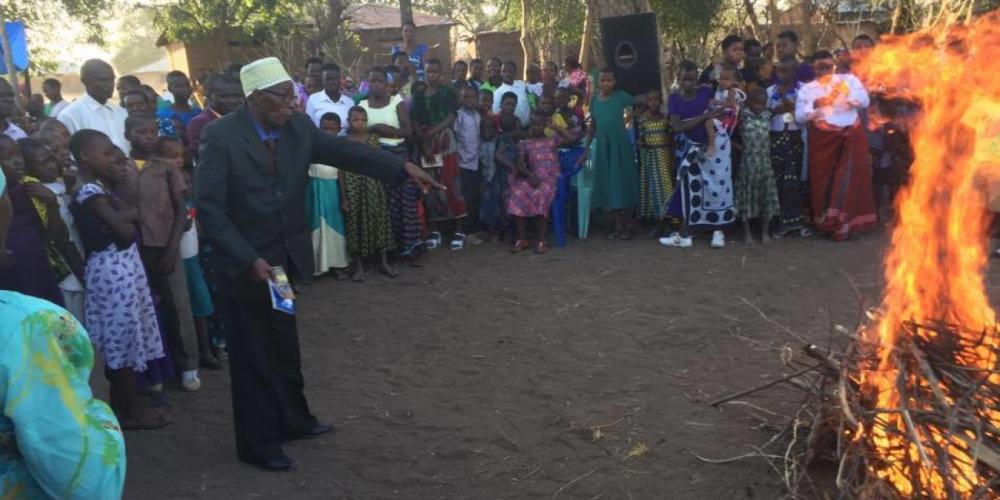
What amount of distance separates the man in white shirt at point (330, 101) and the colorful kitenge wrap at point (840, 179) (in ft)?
15.4

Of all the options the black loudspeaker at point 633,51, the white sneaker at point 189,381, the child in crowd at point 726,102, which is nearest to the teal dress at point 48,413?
the white sneaker at point 189,381

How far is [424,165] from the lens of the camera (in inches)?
336

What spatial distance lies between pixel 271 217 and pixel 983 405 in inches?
124

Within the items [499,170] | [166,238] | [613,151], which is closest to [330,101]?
[499,170]

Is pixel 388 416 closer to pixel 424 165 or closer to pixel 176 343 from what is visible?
pixel 176 343

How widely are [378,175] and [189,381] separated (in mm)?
2025

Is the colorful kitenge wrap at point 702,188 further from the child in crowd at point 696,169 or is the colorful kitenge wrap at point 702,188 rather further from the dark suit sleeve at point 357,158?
the dark suit sleeve at point 357,158

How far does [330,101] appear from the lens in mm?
7859

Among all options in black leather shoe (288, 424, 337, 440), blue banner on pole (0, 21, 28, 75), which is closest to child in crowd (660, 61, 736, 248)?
black leather shoe (288, 424, 337, 440)

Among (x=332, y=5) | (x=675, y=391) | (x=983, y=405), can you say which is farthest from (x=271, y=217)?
(x=332, y=5)

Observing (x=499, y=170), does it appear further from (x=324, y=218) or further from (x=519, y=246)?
(x=324, y=218)

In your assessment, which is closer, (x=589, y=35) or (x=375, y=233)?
(x=375, y=233)

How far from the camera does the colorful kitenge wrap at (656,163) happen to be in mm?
8555

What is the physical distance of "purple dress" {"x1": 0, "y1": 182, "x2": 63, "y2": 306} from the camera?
Answer: 404cm
